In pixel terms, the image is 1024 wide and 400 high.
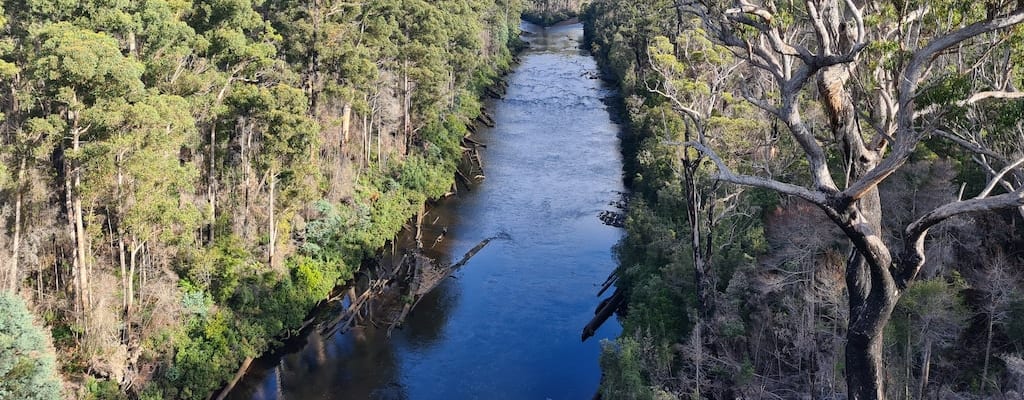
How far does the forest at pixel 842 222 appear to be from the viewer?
9078mm

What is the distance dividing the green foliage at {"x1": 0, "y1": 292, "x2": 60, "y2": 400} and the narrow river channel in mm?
6383

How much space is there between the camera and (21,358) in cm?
1673

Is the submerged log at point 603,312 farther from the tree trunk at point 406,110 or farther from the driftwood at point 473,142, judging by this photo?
the driftwood at point 473,142

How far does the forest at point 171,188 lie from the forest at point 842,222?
11391 millimetres

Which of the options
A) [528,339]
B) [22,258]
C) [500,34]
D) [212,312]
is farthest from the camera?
[500,34]

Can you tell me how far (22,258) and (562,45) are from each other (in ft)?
263

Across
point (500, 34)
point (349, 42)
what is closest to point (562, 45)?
point (500, 34)

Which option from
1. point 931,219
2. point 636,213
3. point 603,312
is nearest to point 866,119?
point 931,219

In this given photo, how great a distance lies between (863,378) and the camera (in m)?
9.64

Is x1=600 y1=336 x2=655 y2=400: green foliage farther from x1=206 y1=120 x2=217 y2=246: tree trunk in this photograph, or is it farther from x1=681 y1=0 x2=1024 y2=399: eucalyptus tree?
x1=206 y1=120 x2=217 y2=246: tree trunk

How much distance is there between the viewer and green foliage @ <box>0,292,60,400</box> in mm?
16359

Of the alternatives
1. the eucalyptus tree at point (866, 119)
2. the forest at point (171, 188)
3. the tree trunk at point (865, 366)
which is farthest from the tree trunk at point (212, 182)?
the tree trunk at point (865, 366)

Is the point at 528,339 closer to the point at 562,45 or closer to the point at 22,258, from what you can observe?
the point at 22,258

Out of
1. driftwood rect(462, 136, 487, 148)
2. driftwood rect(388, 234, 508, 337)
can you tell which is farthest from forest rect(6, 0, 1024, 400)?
driftwood rect(462, 136, 487, 148)
